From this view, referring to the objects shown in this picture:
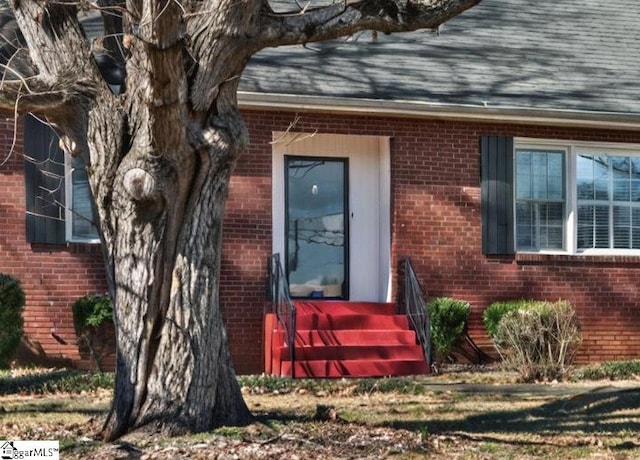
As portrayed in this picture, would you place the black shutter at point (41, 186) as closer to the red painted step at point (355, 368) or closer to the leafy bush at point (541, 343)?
the red painted step at point (355, 368)

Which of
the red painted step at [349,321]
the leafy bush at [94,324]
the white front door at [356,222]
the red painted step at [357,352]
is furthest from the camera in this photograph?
the white front door at [356,222]

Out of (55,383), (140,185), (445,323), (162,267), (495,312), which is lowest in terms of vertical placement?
(55,383)

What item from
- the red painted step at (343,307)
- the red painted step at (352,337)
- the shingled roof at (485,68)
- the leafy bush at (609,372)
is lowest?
the leafy bush at (609,372)

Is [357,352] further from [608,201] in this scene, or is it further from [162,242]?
[162,242]

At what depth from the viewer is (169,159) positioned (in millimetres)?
8672

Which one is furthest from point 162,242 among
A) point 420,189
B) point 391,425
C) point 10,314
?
point 420,189

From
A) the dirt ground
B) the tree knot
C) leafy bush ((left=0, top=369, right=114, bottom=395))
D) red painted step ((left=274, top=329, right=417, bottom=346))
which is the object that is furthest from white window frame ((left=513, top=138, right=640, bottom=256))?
the tree knot

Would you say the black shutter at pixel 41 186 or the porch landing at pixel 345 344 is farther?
the black shutter at pixel 41 186

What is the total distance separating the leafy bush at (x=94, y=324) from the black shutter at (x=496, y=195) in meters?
5.21

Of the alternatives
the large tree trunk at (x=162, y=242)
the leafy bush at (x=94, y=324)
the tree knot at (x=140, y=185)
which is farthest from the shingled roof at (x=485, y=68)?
the tree knot at (x=140, y=185)

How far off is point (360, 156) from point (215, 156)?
24.0 ft

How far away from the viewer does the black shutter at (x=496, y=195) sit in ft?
52.1

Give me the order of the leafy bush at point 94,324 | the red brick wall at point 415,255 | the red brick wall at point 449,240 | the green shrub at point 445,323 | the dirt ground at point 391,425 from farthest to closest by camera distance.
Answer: the green shrub at point 445,323 → the red brick wall at point 449,240 → the red brick wall at point 415,255 → the leafy bush at point 94,324 → the dirt ground at point 391,425

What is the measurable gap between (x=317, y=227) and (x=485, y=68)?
3455mm
